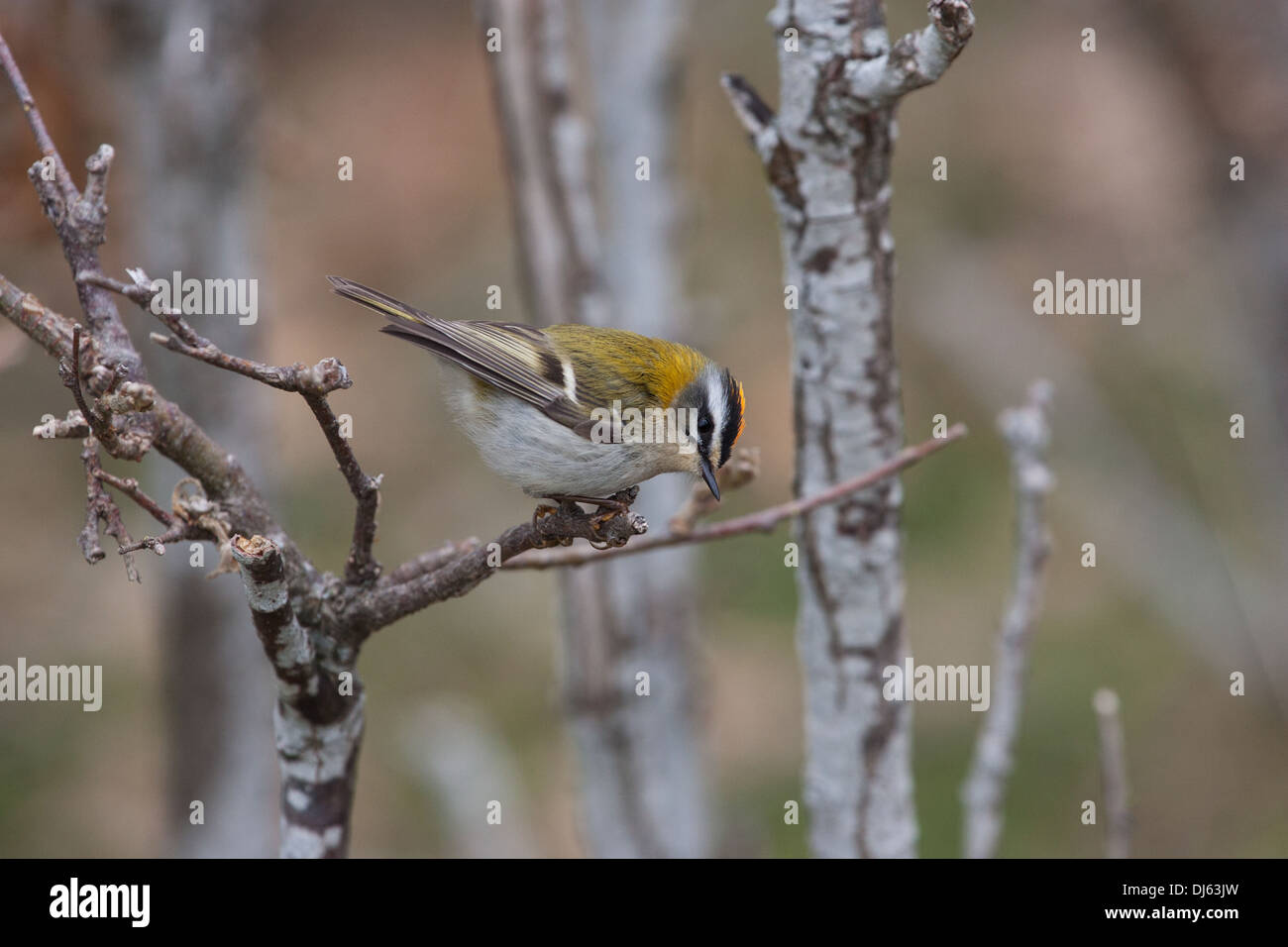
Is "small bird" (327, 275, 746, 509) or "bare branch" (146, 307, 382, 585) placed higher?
"small bird" (327, 275, 746, 509)

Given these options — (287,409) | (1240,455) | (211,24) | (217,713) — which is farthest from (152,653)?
(1240,455)

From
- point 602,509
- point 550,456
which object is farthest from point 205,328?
point 602,509

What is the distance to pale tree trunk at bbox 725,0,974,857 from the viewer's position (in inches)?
110

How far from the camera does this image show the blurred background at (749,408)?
4523 mm

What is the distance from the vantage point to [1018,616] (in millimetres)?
3350

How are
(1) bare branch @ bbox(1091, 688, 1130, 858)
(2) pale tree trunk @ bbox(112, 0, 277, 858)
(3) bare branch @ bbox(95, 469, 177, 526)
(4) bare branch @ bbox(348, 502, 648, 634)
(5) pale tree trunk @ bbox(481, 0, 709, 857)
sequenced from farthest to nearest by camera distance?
(5) pale tree trunk @ bbox(481, 0, 709, 857), (2) pale tree trunk @ bbox(112, 0, 277, 858), (1) bare branch @ bbox(1091, 688, 1130, 858), (4) bare branch @ bbox(348, 502, 648, 634), (3) bare branch @ bbox(95, 469, 177, 526)

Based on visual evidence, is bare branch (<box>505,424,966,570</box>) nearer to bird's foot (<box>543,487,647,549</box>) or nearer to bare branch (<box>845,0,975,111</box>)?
bird's foot (<box>543,487,647,549</box>)

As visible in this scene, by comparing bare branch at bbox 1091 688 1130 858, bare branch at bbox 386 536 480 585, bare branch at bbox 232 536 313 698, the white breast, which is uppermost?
the white breast

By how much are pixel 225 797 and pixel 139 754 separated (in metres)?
3.17

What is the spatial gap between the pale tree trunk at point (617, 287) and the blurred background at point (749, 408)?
231 millimetres

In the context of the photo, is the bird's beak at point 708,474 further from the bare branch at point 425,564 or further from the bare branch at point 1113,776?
the bare branch at point 1113,776

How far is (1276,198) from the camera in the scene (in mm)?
4863

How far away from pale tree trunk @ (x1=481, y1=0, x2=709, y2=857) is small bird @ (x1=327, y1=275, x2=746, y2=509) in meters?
1.27

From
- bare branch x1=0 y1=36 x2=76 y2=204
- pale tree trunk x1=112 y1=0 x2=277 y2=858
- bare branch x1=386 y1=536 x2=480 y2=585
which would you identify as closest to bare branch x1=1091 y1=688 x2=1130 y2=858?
bare branch x1=386 y1=536 x2=480 y2=585
